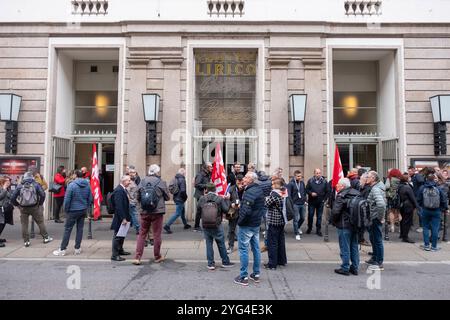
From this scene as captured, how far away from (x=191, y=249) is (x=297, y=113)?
18.5 feet

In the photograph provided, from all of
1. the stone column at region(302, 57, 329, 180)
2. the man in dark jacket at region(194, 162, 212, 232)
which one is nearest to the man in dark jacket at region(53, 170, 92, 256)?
the man in dark jacket at region(194, 162, 212, 232)

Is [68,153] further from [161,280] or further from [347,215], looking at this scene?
[347,215]

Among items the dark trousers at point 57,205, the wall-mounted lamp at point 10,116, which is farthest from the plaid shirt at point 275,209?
the wall-mounted lamp at point 10,116

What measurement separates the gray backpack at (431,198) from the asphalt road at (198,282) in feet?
4.85

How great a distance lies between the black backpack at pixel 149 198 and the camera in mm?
6895

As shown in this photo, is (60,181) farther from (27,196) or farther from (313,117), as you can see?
(313,117)

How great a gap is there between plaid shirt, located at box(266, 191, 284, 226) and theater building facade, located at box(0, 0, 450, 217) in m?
5.11

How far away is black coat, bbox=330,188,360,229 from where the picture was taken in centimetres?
641

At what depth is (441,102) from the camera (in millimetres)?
11445

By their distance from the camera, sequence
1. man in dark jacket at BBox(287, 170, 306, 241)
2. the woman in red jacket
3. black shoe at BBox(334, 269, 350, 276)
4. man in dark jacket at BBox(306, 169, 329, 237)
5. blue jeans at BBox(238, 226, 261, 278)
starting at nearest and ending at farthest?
blue jeans at BBox(238, 226, 261, 278)
black shoe at BBox(334, 269, 350, 276)
man in dark jacket at BBox(287, 170, 306, 241)
man in dark jacket at BBox(306, 169, 329, 237)
the woman in red jacket

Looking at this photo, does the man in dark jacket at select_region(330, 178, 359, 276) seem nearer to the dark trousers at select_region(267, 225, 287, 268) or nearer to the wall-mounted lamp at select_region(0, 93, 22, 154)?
the dark trousers at select_region(267, 225, 287, 268)

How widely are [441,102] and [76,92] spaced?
1280cm
